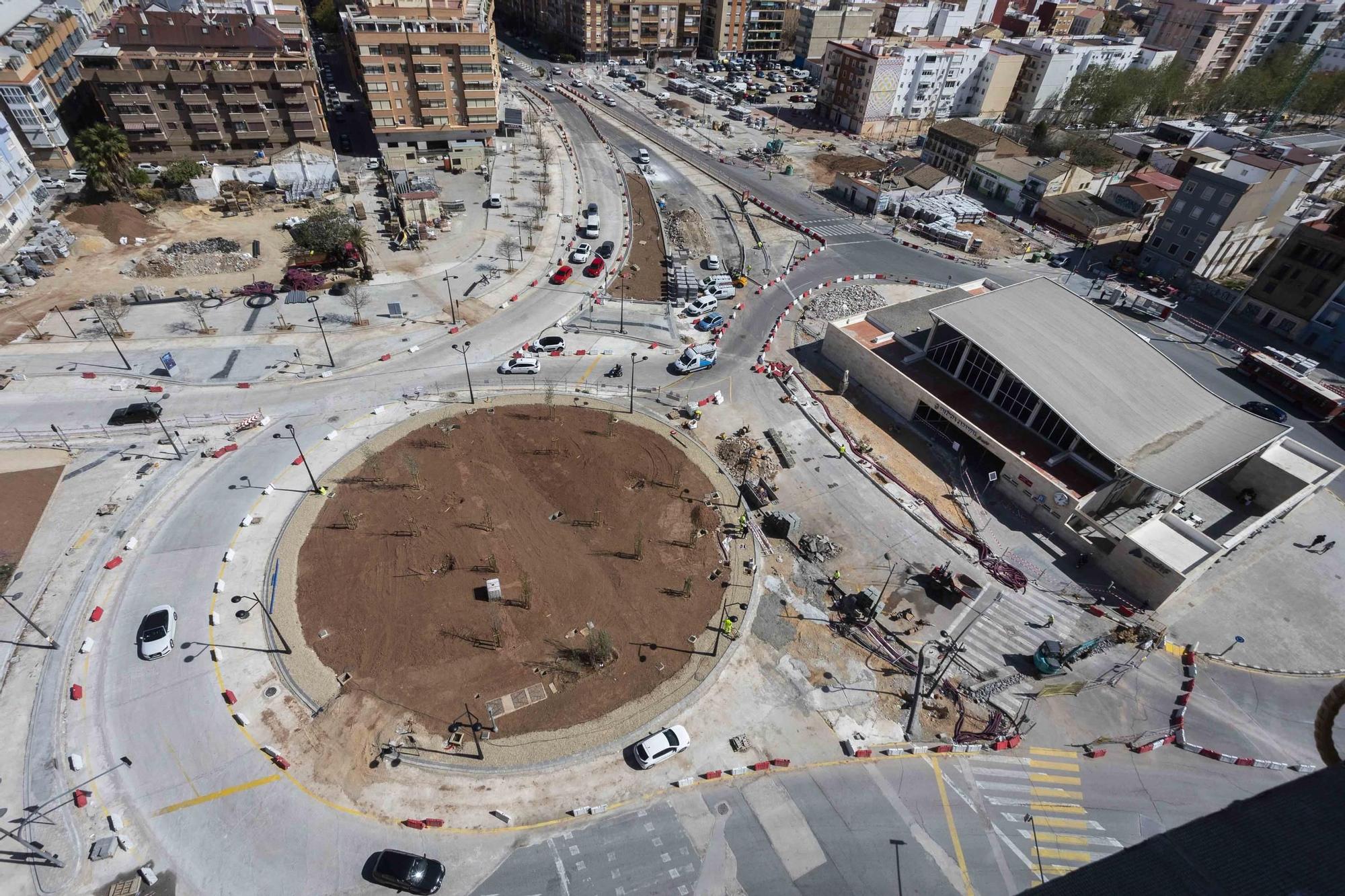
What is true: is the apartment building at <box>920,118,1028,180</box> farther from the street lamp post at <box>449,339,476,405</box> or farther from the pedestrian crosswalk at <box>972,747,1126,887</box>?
the pedestrian crosswalk at <box>972,747,1126,887</box>

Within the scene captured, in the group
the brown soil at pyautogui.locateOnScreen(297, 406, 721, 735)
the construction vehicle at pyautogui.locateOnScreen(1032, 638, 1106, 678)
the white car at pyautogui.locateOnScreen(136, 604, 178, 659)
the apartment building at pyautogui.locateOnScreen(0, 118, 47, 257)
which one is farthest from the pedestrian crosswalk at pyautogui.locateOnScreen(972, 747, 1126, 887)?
the apartment building at pyautogui.locateOnScreen(0, 118, 47, 257)

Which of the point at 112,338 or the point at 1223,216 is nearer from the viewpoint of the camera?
the point at 112,338

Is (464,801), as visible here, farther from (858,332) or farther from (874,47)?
(874,47)

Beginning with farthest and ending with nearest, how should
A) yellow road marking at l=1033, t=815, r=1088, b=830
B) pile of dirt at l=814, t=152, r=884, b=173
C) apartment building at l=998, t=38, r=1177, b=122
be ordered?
apartment building at l=998, t=38, r=1177, b=122 < pile of dirt at l=814, t=152, r=884, b=173 < yellow road marking at l=1033, t=815, r=1088, b=830

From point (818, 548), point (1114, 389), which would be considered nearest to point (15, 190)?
point (818, 548)

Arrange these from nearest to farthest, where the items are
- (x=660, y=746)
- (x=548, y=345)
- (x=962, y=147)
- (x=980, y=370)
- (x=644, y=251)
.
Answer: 1. (x=660, y=746)
2. (x=980, y=370)
3. (x=548, y=345)
4. (x=644, y=251)
5. (x=962, y=147)

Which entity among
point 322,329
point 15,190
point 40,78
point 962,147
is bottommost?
point 322,329

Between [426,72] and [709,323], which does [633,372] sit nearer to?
[709,323]

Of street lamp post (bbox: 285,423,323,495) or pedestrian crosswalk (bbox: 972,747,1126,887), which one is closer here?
pedestrian crosswalk (bbox: 972,747,1126,887)
